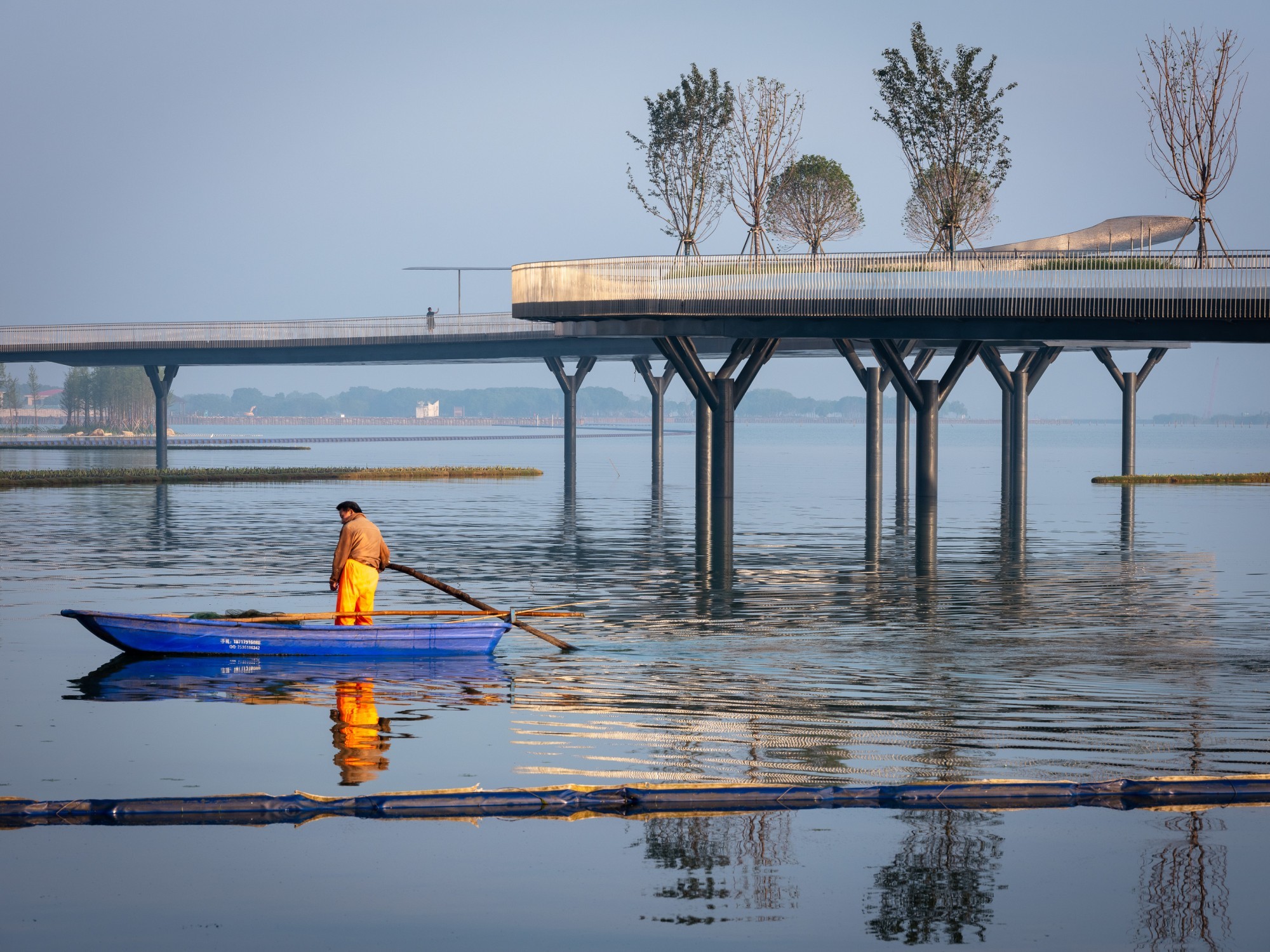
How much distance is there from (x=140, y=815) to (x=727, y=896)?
452 centimetres

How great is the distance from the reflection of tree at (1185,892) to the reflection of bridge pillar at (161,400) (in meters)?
81.7

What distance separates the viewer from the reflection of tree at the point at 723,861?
30.5 ft

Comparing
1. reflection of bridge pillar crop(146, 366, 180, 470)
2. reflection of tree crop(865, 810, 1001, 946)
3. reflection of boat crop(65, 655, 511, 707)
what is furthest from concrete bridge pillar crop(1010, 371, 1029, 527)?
reflection of tree crop(865, 810, 1001, 946)

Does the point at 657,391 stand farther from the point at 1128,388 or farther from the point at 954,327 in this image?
the point at 954,327

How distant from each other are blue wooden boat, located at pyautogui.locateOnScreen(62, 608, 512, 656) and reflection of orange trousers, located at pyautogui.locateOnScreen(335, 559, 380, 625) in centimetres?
42

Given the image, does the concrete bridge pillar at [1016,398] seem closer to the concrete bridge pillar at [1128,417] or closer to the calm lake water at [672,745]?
the concrete bridge pillar at [1128,417]

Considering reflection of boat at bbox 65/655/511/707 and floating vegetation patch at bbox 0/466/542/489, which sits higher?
floating vegetation patch at bbox 0/466/542/489

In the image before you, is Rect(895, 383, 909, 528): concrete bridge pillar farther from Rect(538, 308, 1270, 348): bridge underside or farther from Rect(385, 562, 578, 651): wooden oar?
Rect(385, 562, 578, 651): wooden oar

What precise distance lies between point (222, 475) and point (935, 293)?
41.8 metres

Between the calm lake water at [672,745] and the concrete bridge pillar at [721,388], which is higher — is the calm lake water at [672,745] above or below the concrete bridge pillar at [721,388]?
below

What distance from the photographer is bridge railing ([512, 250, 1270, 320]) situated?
139ft

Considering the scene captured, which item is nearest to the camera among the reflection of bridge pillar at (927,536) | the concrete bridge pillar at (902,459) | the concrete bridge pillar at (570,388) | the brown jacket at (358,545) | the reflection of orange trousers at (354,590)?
the brown jacket at (358,545)

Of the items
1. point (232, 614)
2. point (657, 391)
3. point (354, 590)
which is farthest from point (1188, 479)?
point (232, 614)

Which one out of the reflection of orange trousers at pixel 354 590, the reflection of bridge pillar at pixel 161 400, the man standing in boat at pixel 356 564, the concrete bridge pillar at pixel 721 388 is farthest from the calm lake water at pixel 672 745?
the reflection of bridge pillar at pixel 161 400
